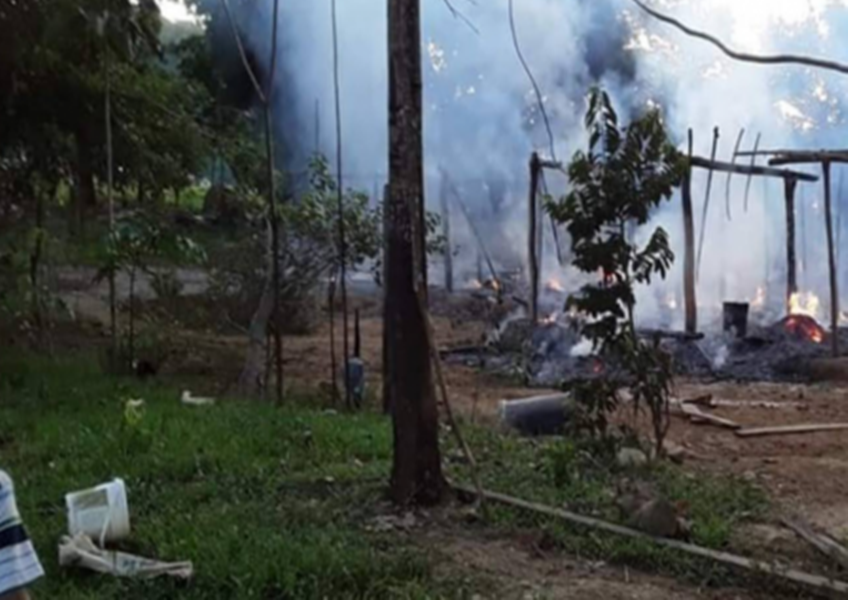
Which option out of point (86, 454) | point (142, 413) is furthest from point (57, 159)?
point (86, 454)

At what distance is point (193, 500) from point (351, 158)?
1977 centimetres

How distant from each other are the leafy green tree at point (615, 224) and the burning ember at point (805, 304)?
35.3 feet

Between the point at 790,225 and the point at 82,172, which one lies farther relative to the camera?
the point at 790,225

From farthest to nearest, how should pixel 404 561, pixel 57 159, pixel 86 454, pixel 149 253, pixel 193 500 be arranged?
pixel 57 159, pixel 149 253, pixel 86 454, pixel 193 500, pixel 404 561

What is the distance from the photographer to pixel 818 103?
24.1 meters

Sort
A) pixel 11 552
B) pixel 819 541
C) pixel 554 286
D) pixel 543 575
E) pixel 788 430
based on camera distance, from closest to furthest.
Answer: pixel 11 552, pixel 543 575, pixel 819 541, pixel 788 430, pixel 554 286

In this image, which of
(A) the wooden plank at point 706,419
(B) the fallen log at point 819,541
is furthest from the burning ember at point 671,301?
(B) the fallen log at point 819,541

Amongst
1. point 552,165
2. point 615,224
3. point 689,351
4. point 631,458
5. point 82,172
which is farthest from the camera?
point 689,351

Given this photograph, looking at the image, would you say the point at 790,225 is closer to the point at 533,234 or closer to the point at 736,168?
the point at 736,168

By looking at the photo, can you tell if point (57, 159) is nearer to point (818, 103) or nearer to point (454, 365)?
point (454, 365)

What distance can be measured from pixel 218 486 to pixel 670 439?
4049 mm

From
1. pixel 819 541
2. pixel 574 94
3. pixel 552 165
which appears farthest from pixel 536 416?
pixel 574 94

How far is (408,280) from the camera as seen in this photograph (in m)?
5.37

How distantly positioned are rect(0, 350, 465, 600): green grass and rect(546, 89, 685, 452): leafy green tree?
1.62 meters
